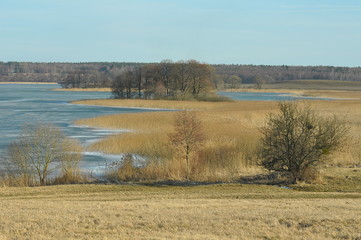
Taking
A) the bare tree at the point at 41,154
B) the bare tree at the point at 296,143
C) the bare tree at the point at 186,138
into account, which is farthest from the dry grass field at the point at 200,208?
the bare tree at the point at 41,154

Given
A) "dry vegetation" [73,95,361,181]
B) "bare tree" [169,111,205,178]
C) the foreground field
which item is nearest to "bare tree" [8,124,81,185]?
the foreground field

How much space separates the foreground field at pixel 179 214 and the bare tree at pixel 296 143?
3.20m

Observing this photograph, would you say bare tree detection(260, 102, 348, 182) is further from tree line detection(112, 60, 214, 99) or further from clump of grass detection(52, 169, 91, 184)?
tree line detection(112, 60, 214, 99)

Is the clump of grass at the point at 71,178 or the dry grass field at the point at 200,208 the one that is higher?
the dry grass field at the point at 200,208

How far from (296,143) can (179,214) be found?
9.85 meters

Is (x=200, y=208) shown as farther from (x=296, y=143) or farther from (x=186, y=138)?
(x=186, y=138)

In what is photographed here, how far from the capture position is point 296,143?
21.4 m

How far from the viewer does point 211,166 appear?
2342 cm

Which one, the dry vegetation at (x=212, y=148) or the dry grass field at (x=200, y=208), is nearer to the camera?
the dry grass field at (x=200, y=208)

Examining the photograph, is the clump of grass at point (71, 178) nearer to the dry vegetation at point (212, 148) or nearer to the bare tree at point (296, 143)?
the dry vegetation at point (212, 148)

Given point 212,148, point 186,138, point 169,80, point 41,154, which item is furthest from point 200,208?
point 169,80

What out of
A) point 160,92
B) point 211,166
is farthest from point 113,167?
point 160,92

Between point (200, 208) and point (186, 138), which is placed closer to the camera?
point (200, 208)

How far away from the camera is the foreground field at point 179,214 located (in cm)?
1088
